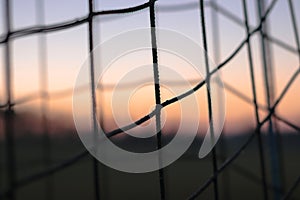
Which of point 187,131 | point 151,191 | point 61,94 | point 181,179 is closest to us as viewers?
point 187,131

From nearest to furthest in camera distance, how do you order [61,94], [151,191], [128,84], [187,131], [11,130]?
[11,130], [187,131], [128,84], [61,94], [151,191]

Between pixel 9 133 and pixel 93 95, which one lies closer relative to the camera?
pixel 9 133

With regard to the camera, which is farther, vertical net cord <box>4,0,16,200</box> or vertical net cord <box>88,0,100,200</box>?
vertical net cord <box>88,0,100,200</box>

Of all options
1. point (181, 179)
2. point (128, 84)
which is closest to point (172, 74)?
point (128, 84)

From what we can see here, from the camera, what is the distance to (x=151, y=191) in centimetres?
399

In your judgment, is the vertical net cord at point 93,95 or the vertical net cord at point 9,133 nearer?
the vertical net cord at point 9,133

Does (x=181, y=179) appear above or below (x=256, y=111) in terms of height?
below

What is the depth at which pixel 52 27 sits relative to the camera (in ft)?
1.82

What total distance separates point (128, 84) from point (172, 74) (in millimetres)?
756

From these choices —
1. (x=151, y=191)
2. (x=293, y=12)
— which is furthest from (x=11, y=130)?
(x=151, y=191)

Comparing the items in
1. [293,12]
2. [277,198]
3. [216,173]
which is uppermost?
[293,12]

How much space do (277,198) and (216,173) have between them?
1.84 ft

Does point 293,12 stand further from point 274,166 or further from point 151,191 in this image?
point 151,191

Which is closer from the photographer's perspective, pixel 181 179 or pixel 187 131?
pixel 187 131
